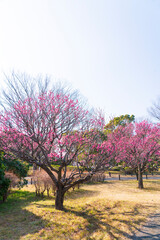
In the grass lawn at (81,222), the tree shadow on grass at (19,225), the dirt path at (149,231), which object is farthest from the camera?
the tree shadow on grass at (19,225)

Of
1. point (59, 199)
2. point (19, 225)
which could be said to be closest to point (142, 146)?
point (59, 199)

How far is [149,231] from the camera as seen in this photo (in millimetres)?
5473

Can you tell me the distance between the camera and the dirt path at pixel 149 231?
16.6 feet

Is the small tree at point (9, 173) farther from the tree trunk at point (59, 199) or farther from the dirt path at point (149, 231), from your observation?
the dirt path at point (149, 231)

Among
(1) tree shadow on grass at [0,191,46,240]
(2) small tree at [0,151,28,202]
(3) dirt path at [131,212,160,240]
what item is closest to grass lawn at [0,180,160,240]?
(1) tree shadow on grass at [0,191,46,240]

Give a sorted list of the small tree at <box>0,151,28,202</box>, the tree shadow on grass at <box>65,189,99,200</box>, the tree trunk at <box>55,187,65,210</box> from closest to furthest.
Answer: the tree trunk at <box>55,187,65,210</box>, the small tree at <box>0,151,28,202</box>, the tree shadow on grass at <box>65,189,99,200</box>

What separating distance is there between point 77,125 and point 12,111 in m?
3.25

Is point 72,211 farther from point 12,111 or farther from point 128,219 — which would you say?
point 12,111

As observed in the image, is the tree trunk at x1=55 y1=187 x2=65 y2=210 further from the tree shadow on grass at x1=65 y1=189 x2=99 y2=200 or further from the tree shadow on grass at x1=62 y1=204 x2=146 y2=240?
the tree shadow on grass at x1=65 y1=189 x2=99 y2=200

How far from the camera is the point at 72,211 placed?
758 centimetres

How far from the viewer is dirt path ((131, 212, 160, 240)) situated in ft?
16.6

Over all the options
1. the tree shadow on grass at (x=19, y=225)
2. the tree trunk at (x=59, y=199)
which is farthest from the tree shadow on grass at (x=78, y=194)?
the tree shadow on grass at (x=19, y=225)

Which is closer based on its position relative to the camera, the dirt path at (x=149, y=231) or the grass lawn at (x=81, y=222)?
the dirt path at (x=149, y=231)

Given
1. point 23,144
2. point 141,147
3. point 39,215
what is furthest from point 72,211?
point 141,147
